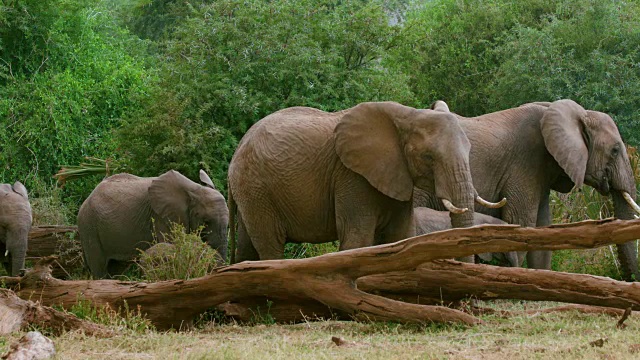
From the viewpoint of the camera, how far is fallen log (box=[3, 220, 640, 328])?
24.6 feet

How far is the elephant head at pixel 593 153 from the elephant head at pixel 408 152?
184 centimetres

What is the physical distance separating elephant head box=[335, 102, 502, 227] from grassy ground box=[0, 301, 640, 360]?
118 cm

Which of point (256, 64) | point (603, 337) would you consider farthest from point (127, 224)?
point (603, 337)

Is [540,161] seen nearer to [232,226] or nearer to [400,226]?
[400,226]

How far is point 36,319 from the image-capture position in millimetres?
7883

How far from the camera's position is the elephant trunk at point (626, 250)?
11102 mm

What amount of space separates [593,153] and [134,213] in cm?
578

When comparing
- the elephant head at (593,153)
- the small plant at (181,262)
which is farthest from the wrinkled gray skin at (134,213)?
the elephant head at (593,153)

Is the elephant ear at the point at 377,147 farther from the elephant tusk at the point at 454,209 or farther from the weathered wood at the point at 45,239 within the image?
the weathered wood at the point at 45,239

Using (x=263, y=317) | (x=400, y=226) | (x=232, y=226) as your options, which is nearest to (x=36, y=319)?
(x=263, y=317)

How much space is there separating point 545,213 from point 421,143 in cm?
276

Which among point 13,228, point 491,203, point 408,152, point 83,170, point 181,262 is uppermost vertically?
point 408,152

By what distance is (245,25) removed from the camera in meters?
16.4

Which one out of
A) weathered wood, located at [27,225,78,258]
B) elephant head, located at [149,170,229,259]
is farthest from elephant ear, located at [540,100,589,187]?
weathered wood, located at [27,225,78,258]
